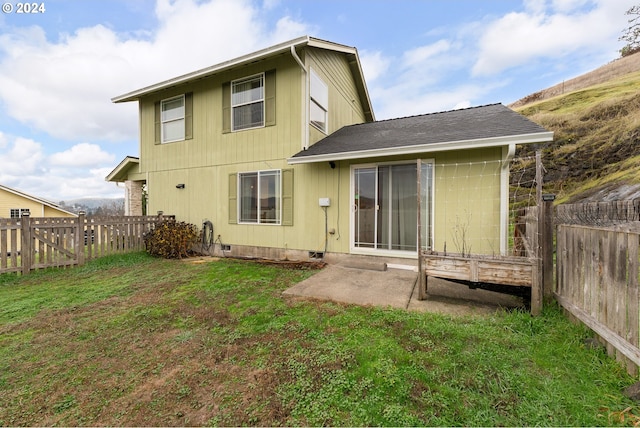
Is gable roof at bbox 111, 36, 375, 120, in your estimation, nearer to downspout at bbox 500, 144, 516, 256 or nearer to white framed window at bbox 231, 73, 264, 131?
white framed window at bbox 231, 73, 264, 131

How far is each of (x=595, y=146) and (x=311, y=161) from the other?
13636 mm

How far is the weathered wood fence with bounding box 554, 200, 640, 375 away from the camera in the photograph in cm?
200

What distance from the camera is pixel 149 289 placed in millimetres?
4598

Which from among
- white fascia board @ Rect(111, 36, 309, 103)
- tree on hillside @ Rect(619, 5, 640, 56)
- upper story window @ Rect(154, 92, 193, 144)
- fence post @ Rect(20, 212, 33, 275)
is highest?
tree on hillside @ Rect(619, 5, 640, 56)

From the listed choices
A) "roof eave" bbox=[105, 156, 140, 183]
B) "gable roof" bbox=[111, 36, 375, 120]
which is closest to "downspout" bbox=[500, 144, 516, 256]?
"gable roof" bbox=[111, 36, 375, 120]

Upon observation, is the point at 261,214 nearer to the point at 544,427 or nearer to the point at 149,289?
the point at 149,289

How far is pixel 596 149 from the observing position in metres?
11.4

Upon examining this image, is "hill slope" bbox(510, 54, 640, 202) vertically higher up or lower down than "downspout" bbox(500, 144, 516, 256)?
higher up

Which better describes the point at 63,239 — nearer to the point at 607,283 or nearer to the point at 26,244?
the point at 26,244

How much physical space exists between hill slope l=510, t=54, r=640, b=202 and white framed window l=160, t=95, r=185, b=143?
12.5m

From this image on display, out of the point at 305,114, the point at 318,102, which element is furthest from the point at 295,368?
the point at 318,102

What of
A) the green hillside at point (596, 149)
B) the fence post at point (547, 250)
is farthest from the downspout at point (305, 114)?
the green hillside at point (596, 149)

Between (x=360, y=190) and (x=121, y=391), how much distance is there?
4.97 metres

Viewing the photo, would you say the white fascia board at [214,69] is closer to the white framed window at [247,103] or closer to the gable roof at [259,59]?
the gable roof at [259,59]
